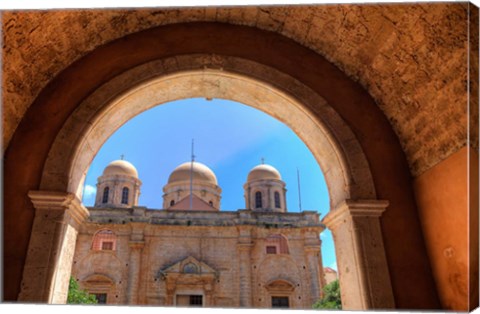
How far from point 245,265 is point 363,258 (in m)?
17.1

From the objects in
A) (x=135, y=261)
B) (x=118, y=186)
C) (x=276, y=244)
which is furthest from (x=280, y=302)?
(x=118, y=186)

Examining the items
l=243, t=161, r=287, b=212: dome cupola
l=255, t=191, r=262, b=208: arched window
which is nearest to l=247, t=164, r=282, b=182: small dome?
l=243, t=161, r=287, b=212: dome cupola

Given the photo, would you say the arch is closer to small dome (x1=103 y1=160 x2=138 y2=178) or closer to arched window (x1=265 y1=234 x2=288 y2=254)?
arched window (x1=265 y1=234 x2=288 y2=254)

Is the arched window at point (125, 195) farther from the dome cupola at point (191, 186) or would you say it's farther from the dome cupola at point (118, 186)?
the dome cupola at point (191, 186)

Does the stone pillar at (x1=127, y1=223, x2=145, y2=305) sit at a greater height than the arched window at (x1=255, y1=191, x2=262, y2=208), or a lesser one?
lesser

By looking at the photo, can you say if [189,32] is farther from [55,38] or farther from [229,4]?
[55,38]

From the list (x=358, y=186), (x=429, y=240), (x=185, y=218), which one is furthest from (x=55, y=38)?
(x=185, y=218)

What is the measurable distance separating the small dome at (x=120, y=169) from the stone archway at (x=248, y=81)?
24.7 m

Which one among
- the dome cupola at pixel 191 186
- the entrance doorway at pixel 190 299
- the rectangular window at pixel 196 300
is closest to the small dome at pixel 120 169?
the dome cupola at pixel 191 186

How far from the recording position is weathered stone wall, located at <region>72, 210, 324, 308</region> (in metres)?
19.4

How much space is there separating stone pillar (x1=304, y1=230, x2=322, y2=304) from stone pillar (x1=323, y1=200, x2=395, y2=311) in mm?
17368

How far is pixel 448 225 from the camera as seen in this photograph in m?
3.87

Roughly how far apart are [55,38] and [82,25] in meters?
0.34

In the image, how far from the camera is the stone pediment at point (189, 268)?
19.5m
